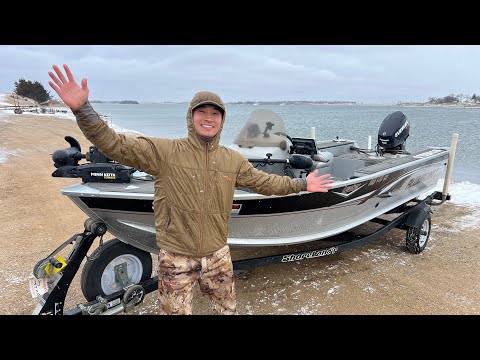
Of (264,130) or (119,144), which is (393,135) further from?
(119,144)

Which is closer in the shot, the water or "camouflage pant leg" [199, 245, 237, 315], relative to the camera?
"camouflage pant leg" [199, 245, 237, 315]

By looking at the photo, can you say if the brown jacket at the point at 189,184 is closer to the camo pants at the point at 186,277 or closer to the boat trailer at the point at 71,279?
the camo pants at the point at 186,277

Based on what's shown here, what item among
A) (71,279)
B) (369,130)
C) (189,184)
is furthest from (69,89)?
(369,130)

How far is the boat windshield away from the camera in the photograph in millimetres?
4387

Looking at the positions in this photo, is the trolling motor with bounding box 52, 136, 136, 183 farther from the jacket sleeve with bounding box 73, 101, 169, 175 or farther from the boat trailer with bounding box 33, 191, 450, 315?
the jacket sleeve with bounding box 73, 101, 169, 175

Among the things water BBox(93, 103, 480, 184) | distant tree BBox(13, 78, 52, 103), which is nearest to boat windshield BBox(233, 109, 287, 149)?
water BBox(93, 103, 480, 184)

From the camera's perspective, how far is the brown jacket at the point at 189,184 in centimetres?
211

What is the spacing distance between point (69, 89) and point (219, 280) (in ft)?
4.75

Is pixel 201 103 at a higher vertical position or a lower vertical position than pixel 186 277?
higher

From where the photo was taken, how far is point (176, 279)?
7.23ft

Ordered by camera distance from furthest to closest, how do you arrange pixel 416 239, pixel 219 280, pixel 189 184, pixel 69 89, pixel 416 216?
pixel 416 216, pixel 416 239, pixel 219 280, pixel 189 184, pixel 69 89

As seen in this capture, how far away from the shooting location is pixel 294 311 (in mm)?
3461

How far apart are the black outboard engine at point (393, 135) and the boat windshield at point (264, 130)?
242 cm

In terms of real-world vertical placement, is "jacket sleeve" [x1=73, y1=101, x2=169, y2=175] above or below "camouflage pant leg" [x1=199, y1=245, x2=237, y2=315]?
above
